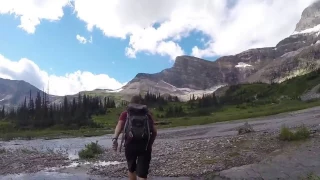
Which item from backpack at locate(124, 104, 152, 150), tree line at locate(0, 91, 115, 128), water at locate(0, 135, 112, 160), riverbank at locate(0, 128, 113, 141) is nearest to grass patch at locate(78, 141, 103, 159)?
water at locate(0, 135, 112, 160)

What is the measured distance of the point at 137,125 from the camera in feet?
34.1

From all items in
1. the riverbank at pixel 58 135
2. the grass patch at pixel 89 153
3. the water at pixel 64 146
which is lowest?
the riverbank at pixel 58 135

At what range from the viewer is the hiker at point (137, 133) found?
10.4 metres

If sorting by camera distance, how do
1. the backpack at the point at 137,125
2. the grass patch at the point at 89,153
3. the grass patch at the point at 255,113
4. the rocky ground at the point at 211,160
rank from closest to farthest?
the backpack at the point at 137,125 → the rocky ground at the point at 211,160 → the grass patch at the point at 89,153 → the grass patch at the point at 255,113

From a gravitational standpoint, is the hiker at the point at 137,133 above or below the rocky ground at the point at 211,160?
above

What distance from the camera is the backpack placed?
34.0ft

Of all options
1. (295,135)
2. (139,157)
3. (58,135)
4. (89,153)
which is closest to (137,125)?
(139,157)

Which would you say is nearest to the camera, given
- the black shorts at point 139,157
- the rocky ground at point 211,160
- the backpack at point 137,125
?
the backpack at point 137,125

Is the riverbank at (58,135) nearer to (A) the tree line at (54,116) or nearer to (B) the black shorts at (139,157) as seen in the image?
(A) the tree line at (54,116)

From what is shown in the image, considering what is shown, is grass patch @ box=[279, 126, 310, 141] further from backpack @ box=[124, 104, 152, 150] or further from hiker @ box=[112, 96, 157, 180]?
backpack @ box=[124, 104, 152, 150]

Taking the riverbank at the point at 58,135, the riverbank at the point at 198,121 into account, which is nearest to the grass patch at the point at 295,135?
the riverbank at the point at 198,121

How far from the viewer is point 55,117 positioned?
15462cm

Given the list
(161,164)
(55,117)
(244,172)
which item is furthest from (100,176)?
(55,117)

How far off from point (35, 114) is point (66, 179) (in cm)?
15782
